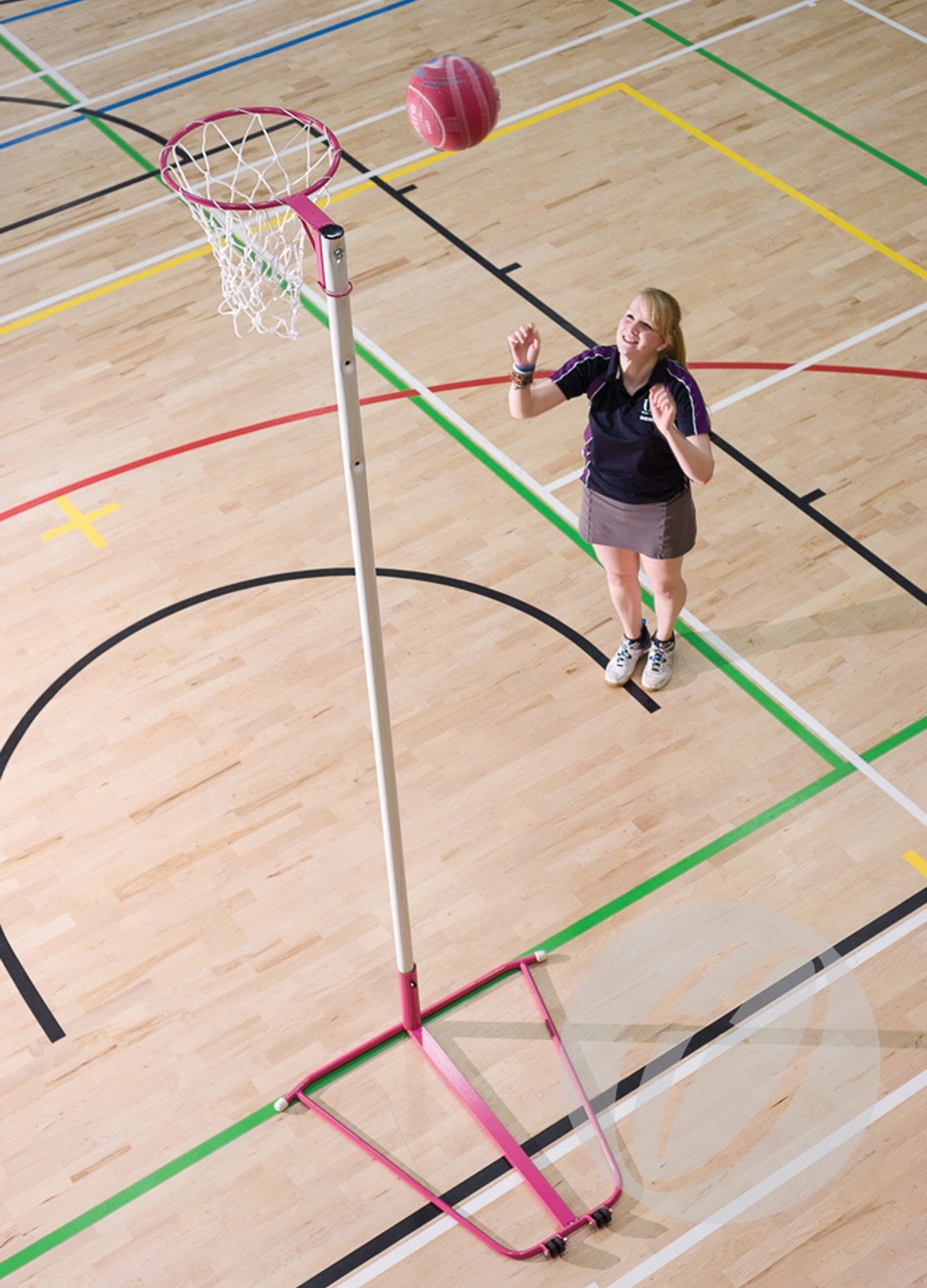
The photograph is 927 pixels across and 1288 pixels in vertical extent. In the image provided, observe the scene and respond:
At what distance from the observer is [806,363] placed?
22.9 feet

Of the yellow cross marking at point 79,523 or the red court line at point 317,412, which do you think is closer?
the yellow cross marking at point 79,523

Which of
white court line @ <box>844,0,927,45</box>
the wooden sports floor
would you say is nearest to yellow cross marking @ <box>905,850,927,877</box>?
the wooden sports floor

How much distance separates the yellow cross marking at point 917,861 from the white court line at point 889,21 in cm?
628

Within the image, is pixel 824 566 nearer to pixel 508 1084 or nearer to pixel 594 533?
pixel 594 533

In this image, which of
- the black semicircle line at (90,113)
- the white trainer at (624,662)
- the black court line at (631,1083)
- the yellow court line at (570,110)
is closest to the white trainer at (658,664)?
the white trainer at (624,662)

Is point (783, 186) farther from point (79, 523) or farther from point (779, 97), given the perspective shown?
point (79, 523)

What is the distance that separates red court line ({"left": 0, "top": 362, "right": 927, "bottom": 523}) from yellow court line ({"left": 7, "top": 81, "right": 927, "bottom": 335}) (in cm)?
89

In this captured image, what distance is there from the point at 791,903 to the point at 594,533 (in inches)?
58.5

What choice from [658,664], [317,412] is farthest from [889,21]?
[658,664]

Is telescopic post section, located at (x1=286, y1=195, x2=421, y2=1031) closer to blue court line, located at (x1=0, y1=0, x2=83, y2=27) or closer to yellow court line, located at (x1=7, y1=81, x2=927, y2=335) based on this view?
yellow court line, located at (x1=7, y1=81, x2=927, y2=335)

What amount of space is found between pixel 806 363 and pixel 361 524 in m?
4.12

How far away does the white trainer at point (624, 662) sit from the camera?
18.5ft

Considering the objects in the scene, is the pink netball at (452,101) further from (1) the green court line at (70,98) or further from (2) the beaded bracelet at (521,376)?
(1) the green court line at (70,98)

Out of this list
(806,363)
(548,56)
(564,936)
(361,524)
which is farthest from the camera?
(548,56)
